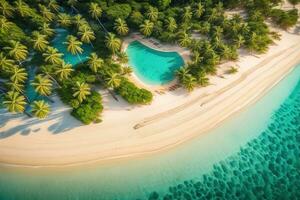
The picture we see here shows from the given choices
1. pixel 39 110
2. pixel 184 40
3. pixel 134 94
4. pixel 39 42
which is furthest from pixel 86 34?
pixel 184 40

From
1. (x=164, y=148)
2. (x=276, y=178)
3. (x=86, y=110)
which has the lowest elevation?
(x=276, y=178)

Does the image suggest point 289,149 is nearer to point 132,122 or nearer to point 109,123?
point 132,122

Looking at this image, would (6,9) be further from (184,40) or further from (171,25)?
(184,40)

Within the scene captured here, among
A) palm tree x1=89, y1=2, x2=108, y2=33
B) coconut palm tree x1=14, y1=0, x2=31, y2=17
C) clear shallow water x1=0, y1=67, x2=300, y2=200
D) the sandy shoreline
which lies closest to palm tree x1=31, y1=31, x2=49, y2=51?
coconut palm tree x1=14, y1=0, x2=31, y2=17

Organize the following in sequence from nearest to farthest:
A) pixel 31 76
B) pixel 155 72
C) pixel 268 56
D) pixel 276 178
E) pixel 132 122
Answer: pixel 276 178 < pixel 132 122 < pixel 31 76 < pixel 155 72 < pixel 268 56

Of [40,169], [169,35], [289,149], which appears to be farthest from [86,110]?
Result: [289,149]

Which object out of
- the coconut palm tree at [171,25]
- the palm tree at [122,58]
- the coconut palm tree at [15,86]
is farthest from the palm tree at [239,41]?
the coconut palm tree at [15,86]
